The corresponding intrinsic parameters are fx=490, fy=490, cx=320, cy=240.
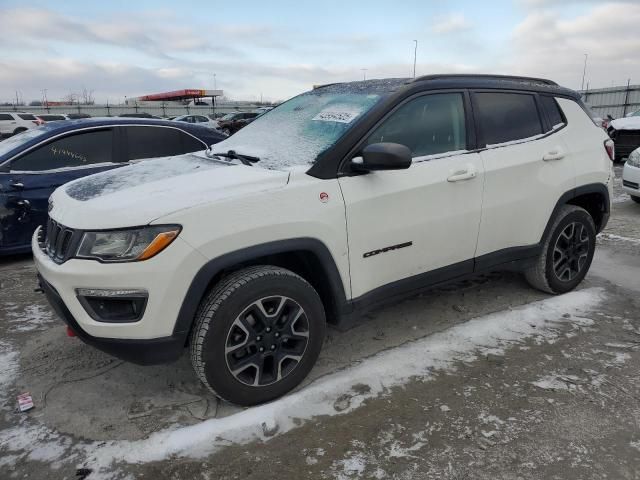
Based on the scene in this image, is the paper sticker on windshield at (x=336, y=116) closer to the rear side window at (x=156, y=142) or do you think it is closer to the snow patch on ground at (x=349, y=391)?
the snow patch on ground at (x=349, y=391)

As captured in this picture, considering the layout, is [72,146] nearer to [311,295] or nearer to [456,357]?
[311,295]

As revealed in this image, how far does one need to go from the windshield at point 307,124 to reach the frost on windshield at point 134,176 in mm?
302

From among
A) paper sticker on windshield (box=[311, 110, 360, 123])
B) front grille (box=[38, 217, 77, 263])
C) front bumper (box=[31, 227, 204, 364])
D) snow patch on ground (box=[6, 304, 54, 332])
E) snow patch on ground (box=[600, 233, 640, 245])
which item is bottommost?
snow patch on ground (box=[6, 304, 54, 332])

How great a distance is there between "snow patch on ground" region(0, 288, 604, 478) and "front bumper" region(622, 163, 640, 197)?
14.1ft

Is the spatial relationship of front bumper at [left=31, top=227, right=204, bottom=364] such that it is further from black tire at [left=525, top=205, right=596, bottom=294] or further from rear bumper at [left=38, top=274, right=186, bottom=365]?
black tire at [left=525, top=205, right=596, bottom=294]

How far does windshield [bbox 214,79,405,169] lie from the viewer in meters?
2.91

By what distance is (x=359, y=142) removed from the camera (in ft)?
9.36

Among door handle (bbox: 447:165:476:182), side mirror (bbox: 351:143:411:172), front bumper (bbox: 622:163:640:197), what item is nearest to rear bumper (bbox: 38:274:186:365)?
side mirror (bbox: 351:143:411:172)

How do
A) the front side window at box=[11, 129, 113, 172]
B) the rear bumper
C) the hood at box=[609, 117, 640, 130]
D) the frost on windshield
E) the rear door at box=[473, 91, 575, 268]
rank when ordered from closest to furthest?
the rear bumper < the frost on windshield < the rear door at box=[473, 91, 575, 268] < the front side window at box=[11, 129, 113, 172] < the hood at box=[609, 117, 640, 130]

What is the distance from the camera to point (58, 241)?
2.58 meters

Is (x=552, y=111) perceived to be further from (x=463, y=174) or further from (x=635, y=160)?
(x=635, y=160)

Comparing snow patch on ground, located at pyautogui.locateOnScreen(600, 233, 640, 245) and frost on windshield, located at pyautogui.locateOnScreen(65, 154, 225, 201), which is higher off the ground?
frost on windshield, located at pyautogui.locateOnScreen(65, 154, 225, 201)

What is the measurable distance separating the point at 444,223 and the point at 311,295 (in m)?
1.05

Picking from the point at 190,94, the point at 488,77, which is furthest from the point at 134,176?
the point at 190,94
